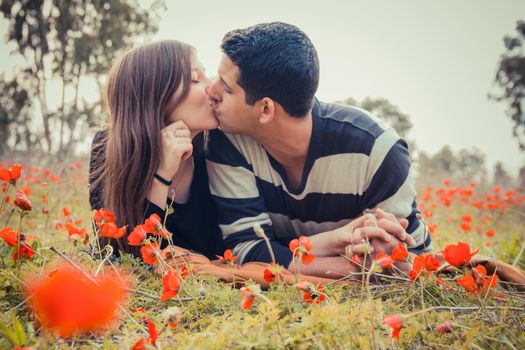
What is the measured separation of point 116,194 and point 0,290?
92 cm

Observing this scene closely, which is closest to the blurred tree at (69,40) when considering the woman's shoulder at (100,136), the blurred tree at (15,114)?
the blurred tree at (15,114)

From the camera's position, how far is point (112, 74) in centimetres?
271

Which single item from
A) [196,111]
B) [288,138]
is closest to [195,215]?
[196,111]

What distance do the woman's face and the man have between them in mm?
52

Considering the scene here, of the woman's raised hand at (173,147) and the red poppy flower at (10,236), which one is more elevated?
the woman's raised hand at (173,147)

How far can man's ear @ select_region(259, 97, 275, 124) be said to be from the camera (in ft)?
8.04

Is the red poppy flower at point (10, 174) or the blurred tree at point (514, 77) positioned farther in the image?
the blurred tree at point (514, 77)

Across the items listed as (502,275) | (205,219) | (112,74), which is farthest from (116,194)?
(502,275)

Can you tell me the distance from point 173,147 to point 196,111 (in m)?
0.27

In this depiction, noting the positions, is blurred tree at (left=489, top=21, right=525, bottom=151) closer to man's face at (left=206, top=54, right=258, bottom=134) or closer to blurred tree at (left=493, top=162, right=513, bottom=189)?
blurred tree at (left=493, top=162, right=513, bottom=189)

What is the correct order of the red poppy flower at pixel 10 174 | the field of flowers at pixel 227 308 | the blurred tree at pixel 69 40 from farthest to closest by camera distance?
the blurred tree at pixel 69 40 < the red poppy flower at pixel 10 174 < the field of flowers at pixel 227 308

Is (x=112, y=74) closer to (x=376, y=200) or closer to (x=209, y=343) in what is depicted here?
(x=376, y=200)

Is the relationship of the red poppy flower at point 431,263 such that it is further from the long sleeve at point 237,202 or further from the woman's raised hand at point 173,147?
the woman's raised hand at point 173,147

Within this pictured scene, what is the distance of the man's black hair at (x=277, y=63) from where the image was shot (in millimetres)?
2379
